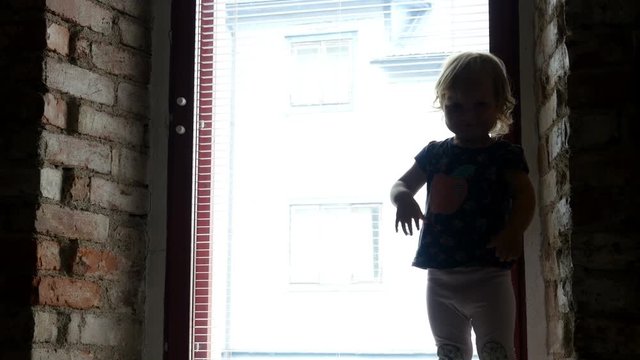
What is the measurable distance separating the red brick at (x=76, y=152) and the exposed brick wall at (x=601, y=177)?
1049 mm

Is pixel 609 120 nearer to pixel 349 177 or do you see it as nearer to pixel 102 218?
pixel 349 177

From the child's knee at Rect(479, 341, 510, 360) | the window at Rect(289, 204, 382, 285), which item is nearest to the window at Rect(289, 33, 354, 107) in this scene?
the window at Rect(289, 204, 382, 285)

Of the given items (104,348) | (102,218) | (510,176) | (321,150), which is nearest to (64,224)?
(102,218)

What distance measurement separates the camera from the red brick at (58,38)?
1839mm

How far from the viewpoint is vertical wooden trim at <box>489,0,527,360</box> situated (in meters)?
1.94

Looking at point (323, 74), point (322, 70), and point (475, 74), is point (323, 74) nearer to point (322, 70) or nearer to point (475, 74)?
point (322, 70)

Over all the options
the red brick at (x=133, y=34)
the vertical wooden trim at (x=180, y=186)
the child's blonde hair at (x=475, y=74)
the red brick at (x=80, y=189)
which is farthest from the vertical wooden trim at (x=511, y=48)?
the red brick at (x=80, y=189)

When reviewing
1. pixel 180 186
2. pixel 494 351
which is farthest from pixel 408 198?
pixel 180 186

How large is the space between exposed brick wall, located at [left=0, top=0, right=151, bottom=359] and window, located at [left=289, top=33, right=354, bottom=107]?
408 millimetres

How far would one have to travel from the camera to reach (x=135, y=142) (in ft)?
6.97

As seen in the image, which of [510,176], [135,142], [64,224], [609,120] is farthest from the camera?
[135,142]

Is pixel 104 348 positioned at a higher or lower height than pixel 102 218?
lower

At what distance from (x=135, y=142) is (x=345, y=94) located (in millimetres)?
542

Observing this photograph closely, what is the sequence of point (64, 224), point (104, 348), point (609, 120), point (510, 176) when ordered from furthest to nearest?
point (104, 348) → point (64, 224) → point (510, 176) → point (609, 120)
